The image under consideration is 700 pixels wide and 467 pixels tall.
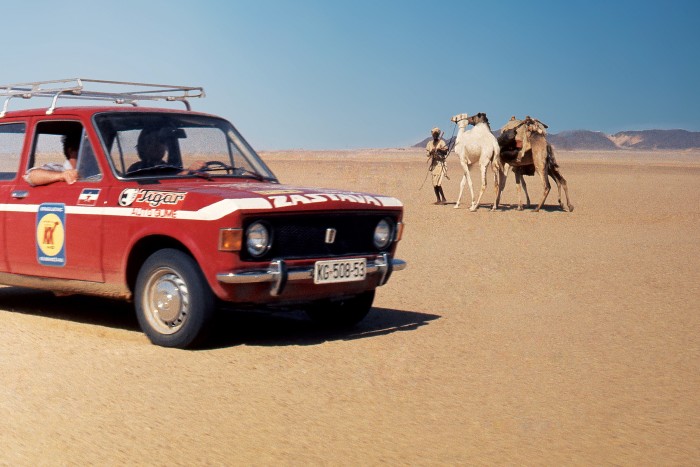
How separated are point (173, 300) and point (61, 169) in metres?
1.72

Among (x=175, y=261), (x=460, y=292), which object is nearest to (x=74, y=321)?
(x=175, y=261)

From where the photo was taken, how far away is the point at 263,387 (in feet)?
20.0

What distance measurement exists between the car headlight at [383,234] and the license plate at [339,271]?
394 millimetres

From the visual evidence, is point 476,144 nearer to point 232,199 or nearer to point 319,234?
point 319,234

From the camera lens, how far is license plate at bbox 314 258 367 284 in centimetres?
717

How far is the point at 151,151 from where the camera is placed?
7.92m

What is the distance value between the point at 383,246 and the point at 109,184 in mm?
2104

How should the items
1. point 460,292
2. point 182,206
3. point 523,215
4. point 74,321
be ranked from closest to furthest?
point 182,206, point 74,321, point 460,292, point 523,215

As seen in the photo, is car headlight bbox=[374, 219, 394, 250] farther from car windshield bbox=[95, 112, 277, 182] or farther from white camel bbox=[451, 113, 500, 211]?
white camel bbox=[451, 113, 500, 211]

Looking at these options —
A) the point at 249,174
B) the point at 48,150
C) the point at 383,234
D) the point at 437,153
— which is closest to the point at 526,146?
the point at 437,153

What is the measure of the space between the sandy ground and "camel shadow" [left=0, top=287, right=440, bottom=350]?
28 millimetres

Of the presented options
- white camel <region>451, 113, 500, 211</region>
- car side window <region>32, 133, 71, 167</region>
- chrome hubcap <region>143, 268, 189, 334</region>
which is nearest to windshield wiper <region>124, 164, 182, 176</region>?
car side window <region>32, 133, 71, 167</region>

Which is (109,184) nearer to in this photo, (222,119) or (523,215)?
(222,119)

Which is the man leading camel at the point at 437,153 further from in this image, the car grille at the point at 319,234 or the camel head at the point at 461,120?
the car grille at the point at 319,234
